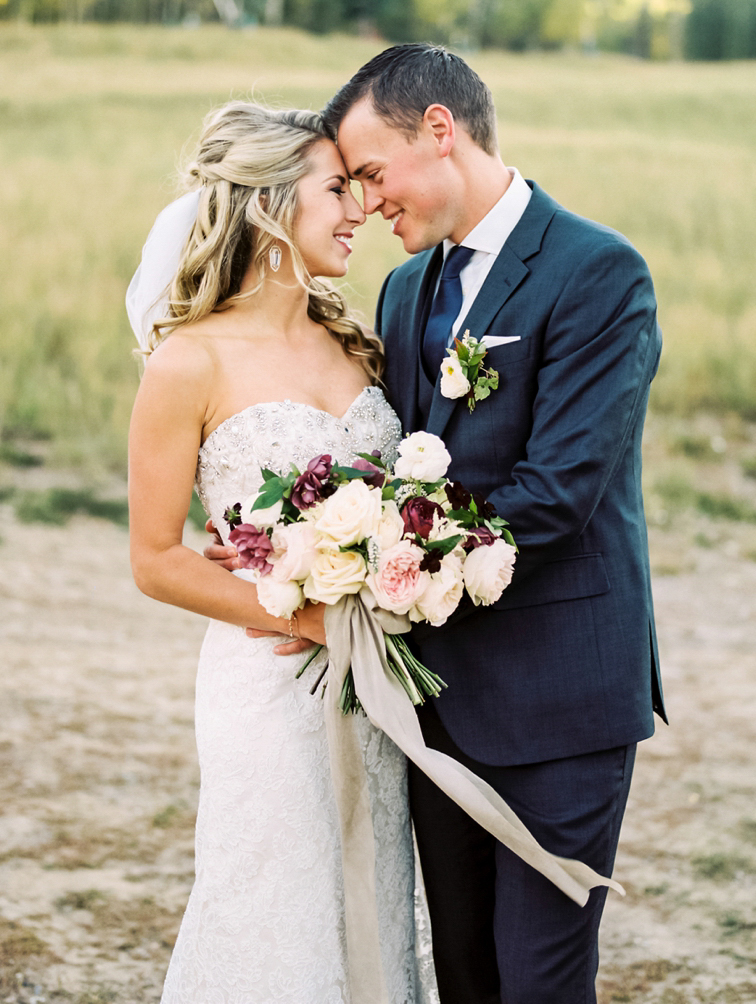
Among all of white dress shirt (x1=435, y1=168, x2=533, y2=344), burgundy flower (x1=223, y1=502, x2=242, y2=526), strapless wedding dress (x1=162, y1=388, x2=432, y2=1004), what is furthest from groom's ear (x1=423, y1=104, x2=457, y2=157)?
burgundy flower (x1=223, y1=502, x2=242, y2=526)

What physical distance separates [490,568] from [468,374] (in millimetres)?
553

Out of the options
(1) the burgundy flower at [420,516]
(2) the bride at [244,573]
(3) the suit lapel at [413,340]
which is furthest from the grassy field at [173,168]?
(1) the burgundy flower at [420,516]

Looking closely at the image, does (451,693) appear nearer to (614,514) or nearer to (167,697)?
(614,514)

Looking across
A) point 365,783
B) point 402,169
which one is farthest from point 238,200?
point 365,783

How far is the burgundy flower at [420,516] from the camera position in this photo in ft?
7.24

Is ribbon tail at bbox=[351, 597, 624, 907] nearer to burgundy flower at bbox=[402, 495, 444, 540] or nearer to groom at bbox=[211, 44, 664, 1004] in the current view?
groom at bbox=[211, 44, 664, 1004]

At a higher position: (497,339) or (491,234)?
(491,234)

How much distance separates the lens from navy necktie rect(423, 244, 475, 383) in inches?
110

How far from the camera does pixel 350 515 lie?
2170mm

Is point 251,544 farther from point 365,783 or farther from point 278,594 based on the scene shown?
point 365,783

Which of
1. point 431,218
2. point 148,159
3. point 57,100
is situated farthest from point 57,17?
point 431,218

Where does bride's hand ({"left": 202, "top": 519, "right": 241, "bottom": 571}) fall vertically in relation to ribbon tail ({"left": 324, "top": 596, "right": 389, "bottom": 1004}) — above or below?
above

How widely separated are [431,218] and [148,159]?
10.5 meters

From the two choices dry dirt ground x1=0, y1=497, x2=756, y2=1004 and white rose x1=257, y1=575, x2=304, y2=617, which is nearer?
white rose x1=257, y1=575, x2=304, y2=617
